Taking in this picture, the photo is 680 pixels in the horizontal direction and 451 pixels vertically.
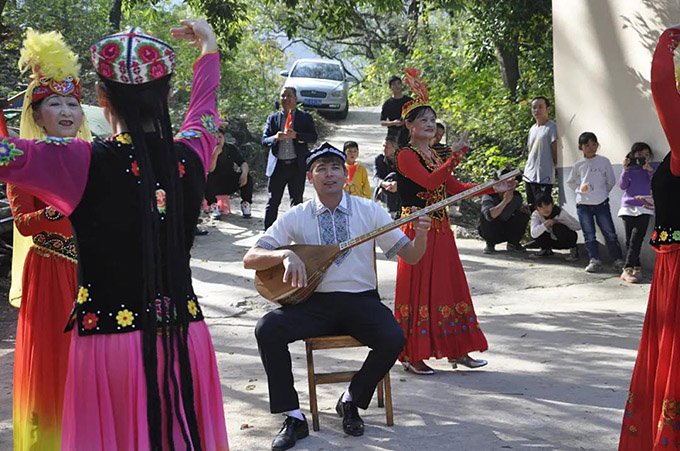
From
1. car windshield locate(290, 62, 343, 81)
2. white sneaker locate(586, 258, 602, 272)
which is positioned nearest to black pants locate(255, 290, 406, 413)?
white sneaker locate(586, 258, 602, 272)

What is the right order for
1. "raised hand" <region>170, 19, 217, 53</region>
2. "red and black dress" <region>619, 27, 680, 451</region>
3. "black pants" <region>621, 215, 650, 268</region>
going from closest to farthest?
"raised hand" <region>170, 19, 217, 53</region>, "red and black dress" <region>619, 27, 680, 451</region>, "black pants" <region>621, 215, 650, 268</region>

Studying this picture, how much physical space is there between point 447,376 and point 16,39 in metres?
11.6

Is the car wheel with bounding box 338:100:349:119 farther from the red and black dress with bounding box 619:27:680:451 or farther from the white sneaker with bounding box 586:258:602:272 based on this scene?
the red and black dress with bounding box 619:27:680:451

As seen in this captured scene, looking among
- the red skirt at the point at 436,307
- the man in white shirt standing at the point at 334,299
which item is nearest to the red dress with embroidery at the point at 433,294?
the red skirt at the point at 436,307

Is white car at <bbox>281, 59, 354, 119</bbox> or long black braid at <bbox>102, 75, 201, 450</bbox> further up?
white car at <bbox>281, 59, 354, 119</bbox>

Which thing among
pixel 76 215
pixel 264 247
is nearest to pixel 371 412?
pixel 264 247

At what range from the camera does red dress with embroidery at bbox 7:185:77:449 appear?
4145 mm

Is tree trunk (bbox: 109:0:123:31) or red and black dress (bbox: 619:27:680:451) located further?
tree trunk (bbox: 109:0:123:31)

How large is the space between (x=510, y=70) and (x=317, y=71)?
10310mm

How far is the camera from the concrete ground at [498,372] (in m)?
4.96

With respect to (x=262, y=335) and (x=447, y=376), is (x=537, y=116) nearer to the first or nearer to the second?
(x=447, y=376)

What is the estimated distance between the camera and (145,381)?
2955 millimetres

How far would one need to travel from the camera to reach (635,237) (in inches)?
374

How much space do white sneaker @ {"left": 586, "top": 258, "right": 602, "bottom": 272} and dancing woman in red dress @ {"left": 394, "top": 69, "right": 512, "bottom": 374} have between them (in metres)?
4.07
